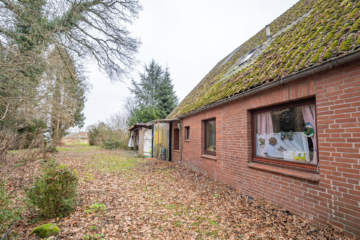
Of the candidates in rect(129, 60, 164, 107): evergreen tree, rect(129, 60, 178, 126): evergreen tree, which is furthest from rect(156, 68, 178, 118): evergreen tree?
rect(129, 60, 164, 107): evergreen tree

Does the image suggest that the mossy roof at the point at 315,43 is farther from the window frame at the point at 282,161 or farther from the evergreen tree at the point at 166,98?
the evergreen tree at the point at 166,98

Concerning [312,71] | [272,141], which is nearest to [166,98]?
[272,141]

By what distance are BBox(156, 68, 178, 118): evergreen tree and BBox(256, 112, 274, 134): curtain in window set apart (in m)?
21.2

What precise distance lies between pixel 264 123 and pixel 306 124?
1182 mm

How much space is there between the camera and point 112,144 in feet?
71.2

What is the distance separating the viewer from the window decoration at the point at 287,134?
11.8 feet

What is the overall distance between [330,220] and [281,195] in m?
1.04

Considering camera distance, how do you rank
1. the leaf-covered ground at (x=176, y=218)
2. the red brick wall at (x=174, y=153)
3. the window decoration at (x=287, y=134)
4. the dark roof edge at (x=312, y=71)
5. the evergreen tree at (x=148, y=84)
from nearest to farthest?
the dark roof edge at (x=312, y=71)
the leaf-covered ground at (x=176, y=218)
the window decoration at (x=287, y=134)
the red brick wall at (x=174, y=153)
the evergreen tree at (x=148, y=84)

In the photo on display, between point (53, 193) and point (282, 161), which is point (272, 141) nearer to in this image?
point (282, 161)

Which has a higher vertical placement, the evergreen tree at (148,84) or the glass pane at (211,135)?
A: the evergreen tree at (148,84)

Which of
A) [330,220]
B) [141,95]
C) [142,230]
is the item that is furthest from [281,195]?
Answer: [141,95]

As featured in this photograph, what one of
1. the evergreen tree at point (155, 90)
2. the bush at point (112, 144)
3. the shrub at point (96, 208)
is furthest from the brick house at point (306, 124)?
the evergreen tree at point (155, 90)

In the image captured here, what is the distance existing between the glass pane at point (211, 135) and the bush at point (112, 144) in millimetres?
16894

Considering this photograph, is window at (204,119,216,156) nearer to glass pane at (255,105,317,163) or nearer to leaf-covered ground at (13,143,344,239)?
leaf-covered ground at (13,143,344,239)
